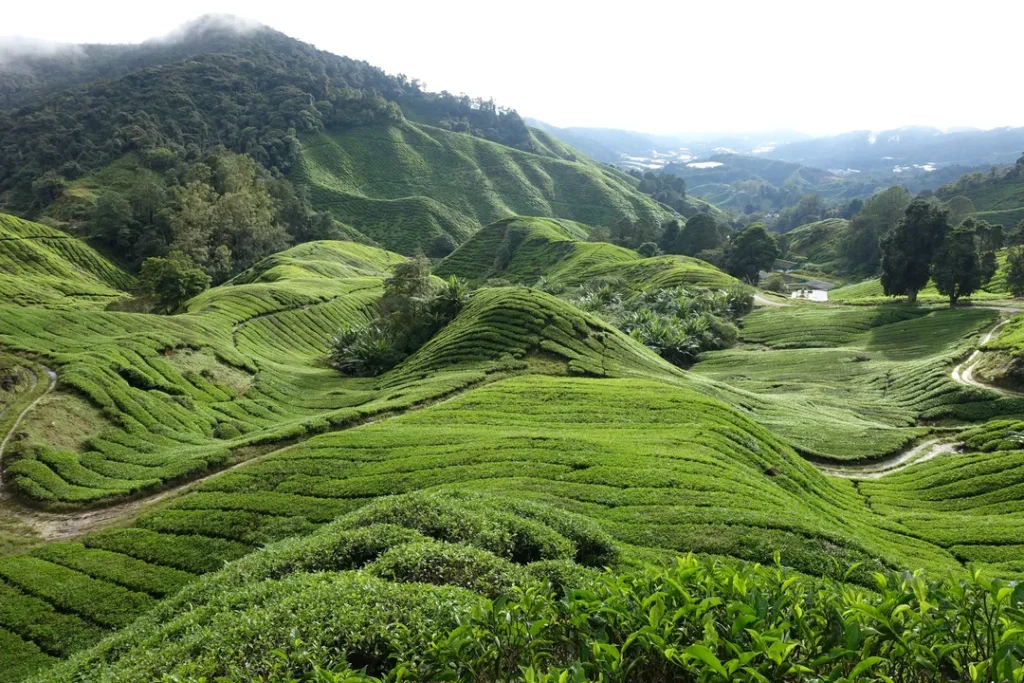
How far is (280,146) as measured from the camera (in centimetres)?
19488

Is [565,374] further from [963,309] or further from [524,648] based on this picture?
[963,309]

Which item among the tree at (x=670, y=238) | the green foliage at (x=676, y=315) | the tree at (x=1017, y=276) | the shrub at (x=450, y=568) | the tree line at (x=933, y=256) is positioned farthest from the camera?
the tree at (x=670, y=238)

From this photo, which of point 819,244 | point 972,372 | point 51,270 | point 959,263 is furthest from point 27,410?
point 819,244

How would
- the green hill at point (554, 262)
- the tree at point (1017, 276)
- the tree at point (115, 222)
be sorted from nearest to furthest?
the tree at point (1017, 276), the green hill at point (554, 262), the tree at point (115, 222)

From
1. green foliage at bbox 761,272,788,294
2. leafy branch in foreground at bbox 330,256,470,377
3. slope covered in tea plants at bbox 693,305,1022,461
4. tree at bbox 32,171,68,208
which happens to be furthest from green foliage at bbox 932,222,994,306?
tree at bbox 32,171,68,208

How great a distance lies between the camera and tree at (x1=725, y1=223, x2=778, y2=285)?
107 metres

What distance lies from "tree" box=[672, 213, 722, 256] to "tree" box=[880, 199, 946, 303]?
199 ft

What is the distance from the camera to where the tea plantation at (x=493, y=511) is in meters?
5.33

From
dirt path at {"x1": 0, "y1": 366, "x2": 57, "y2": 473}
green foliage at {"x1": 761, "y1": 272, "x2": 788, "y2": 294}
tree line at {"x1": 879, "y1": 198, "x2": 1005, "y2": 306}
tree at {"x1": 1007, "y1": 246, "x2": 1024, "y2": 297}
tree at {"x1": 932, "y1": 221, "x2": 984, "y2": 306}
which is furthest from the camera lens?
green foliage at {"x1": 761, "y1": 272, "x2": 788, "y2": 294}

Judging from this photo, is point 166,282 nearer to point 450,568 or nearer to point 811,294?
point 450,568

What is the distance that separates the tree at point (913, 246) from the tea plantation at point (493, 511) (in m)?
13.4

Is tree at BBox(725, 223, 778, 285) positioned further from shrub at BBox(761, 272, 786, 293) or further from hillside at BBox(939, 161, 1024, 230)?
hillside at BBox(939, 161, 1024, 230)

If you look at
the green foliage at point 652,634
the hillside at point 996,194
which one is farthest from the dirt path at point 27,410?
the hillside at point 996,194

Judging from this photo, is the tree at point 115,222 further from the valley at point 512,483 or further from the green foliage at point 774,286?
the green foliage at point 774,286
